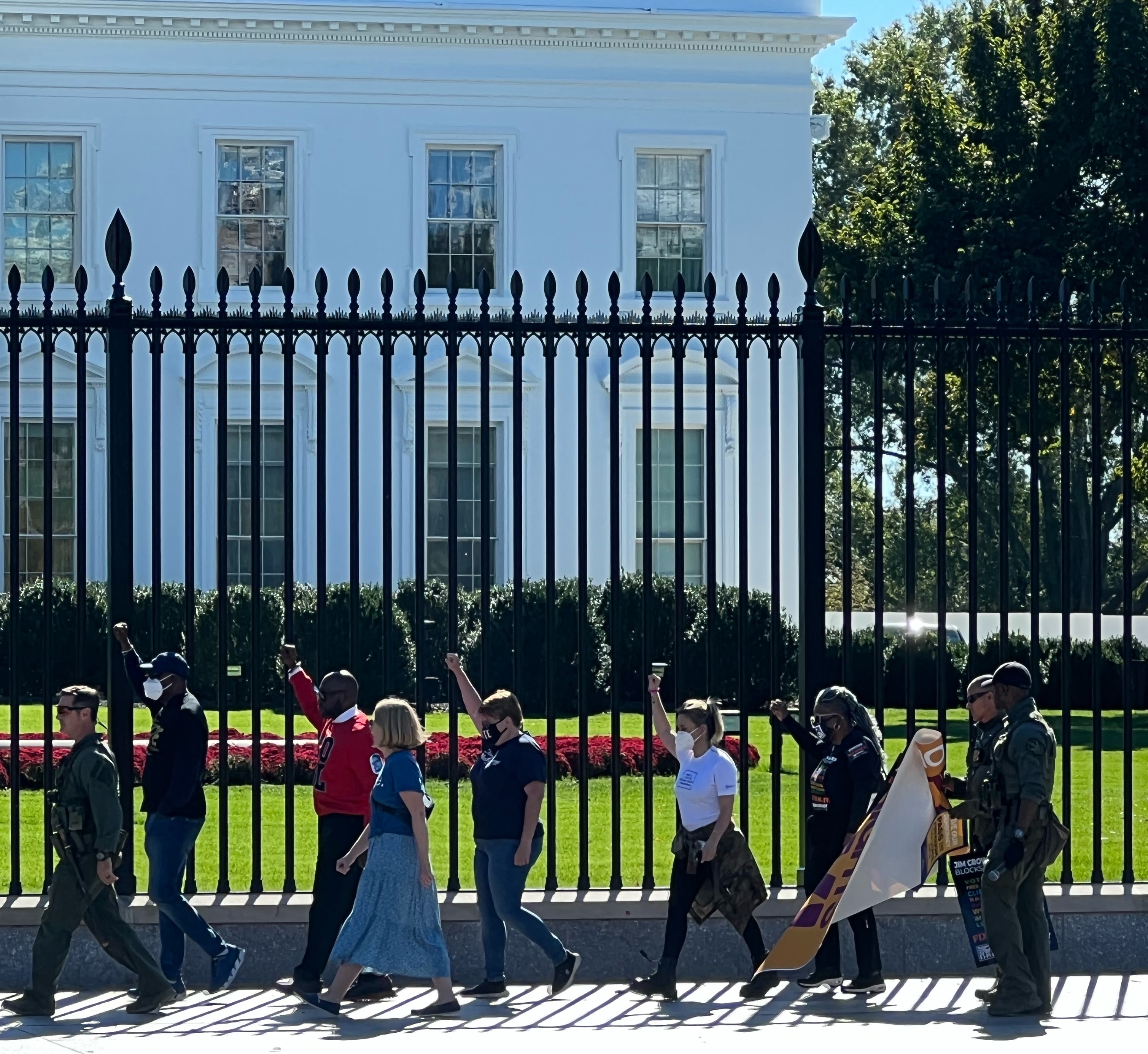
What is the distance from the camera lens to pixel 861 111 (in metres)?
50.2

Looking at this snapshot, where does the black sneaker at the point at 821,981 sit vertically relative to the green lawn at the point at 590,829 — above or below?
below

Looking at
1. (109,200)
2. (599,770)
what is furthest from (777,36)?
(599,770)

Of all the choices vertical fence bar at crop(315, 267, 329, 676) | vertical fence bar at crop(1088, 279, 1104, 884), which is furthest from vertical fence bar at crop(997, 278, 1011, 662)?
vertical fence bar at crop(315, 267, 329, 676)

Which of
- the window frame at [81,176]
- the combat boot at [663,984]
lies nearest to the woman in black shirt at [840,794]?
the combat boot at [663,984]

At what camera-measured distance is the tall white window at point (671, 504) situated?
77.9 ft

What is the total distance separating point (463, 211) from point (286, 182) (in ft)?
7.29

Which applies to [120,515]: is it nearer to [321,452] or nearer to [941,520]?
[321,452]

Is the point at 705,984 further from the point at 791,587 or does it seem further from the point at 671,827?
the point at 791,587

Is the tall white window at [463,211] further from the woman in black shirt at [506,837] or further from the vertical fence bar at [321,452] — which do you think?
the woman in black shirt at [506,837]

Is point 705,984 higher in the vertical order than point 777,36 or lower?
lower

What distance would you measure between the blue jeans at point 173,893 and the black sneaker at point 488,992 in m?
1.10

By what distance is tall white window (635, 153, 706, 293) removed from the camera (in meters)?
25.8

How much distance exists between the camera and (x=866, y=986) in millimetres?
9188

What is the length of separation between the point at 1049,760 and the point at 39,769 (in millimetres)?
8562
